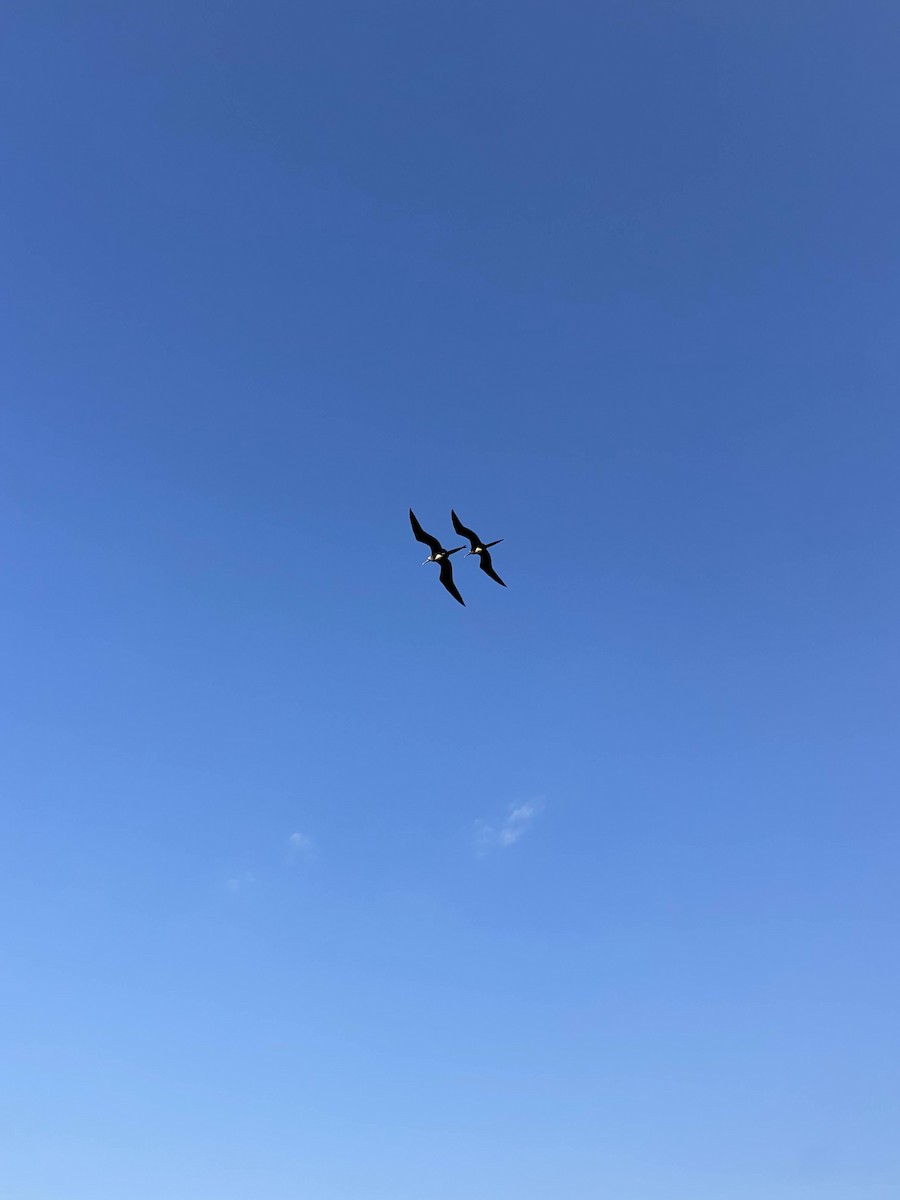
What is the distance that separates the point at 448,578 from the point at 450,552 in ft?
6.99

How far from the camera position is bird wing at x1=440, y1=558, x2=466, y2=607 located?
60.5m

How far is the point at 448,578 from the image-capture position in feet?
203

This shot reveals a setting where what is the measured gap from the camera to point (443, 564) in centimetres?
6262

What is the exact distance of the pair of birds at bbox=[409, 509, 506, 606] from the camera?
58.8 meters

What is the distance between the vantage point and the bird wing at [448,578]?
60.5 metres

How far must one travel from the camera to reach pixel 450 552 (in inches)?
2435

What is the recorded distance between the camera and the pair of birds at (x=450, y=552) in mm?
58844
